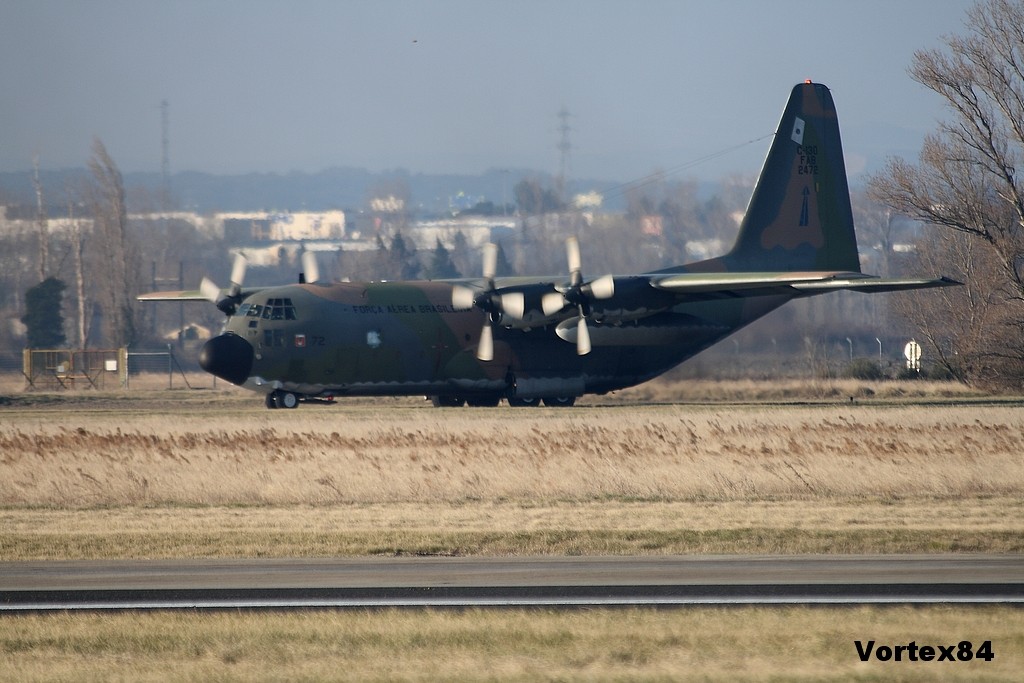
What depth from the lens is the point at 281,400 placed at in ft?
117

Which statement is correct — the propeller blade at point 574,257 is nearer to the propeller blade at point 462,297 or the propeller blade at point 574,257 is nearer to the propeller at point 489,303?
the propeller at point 489,303

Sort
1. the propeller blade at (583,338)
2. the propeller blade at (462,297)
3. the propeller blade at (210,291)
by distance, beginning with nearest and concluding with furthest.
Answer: the propeller blade at (583,338) → the propeller blade at (462,297) → the propeller blade at (210,291)

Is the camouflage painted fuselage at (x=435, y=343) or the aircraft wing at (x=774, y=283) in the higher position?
the aircraft wing at (x=774, y=283)

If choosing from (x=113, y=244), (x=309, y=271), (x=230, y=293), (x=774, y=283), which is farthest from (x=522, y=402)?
(x=113, y=244)

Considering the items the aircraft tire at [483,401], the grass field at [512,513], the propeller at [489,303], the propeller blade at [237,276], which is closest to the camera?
the grass field at [512,513]

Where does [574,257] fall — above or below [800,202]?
below

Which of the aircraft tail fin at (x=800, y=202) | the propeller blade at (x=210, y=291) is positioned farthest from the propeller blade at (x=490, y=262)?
the propeller blade at (x=210, y=291)

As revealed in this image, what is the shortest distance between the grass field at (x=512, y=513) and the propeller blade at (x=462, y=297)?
11.4 feet

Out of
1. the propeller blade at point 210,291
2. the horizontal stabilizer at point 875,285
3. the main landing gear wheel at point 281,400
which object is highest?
the propeller blade at point 210,291

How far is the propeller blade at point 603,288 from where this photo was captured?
34.2m

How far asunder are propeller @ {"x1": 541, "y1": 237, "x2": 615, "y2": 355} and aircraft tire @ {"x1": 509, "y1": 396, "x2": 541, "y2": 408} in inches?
115

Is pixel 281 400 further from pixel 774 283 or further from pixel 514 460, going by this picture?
pixel 514 460

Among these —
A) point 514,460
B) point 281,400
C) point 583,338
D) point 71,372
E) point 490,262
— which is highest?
point 490,262

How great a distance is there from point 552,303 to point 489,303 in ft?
5.86
